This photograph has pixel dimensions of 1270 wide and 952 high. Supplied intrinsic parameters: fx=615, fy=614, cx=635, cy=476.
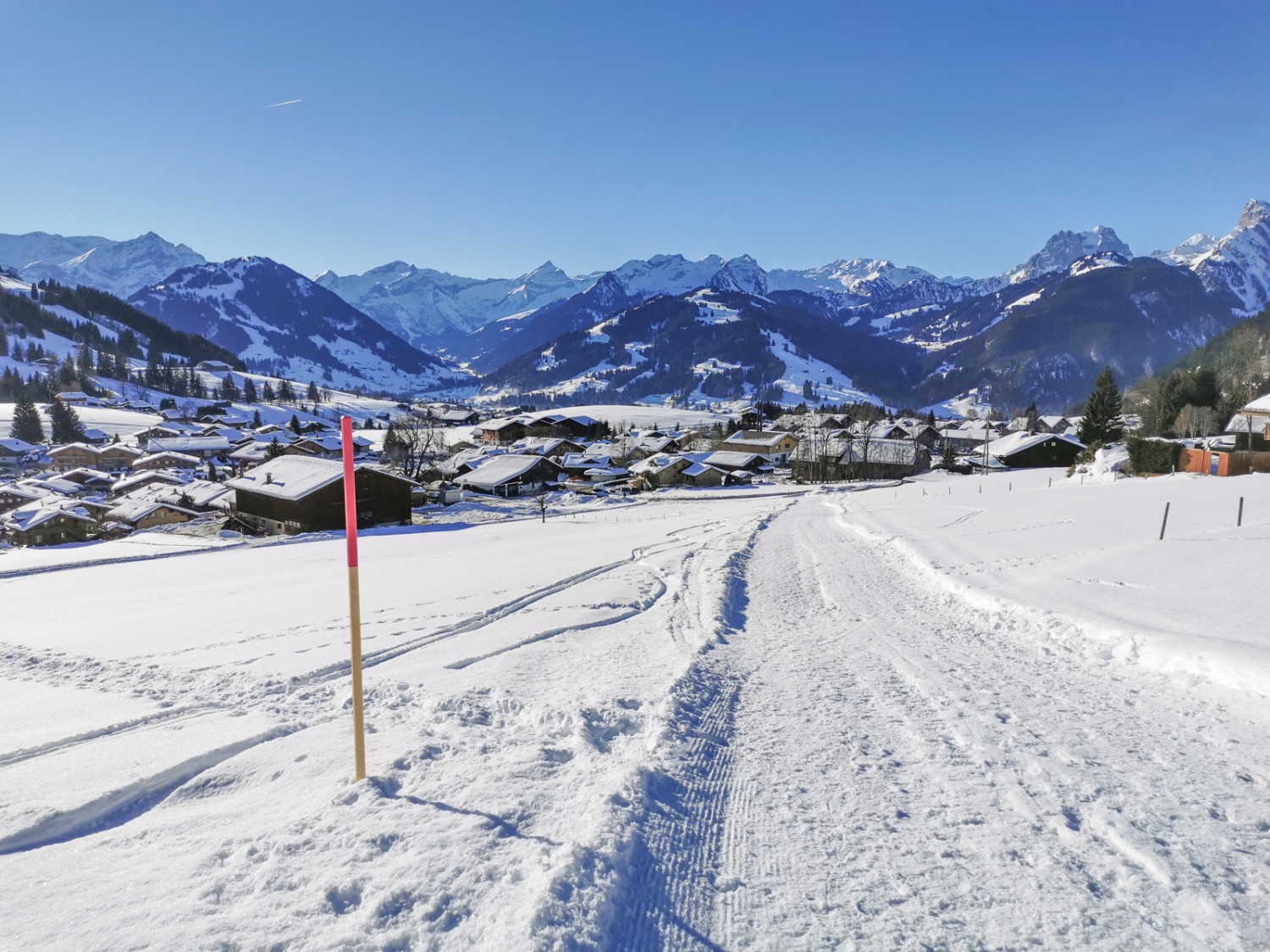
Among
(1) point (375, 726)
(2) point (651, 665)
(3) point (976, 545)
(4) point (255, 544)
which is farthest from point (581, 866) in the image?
(4) point (255, 544)

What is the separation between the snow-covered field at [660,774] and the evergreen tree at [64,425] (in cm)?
13393

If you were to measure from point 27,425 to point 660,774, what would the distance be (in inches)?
5811

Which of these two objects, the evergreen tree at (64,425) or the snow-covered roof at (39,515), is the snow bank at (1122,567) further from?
the evergreen tree at (64,425)

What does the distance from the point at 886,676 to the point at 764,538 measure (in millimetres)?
14505

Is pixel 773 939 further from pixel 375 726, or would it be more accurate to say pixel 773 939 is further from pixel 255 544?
pixel 255 544

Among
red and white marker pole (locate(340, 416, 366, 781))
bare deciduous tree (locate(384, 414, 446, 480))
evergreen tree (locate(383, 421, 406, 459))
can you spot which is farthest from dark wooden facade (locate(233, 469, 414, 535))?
evergreen tree (locate(383, 421, 406, 459))

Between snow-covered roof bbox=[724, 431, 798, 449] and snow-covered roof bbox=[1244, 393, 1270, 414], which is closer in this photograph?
snow-covered roof bbox=[1244, 393, 1270, 414]

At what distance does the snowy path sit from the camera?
143 inches

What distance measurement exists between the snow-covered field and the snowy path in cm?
3

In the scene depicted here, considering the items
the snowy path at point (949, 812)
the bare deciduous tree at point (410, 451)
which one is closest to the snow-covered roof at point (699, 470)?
the bare deciduous tree at point (410, 451)

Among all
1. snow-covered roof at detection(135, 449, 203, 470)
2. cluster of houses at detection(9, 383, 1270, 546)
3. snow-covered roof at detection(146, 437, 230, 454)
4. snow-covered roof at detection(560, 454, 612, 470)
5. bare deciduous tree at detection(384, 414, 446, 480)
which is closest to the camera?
cluster of houses at detection(9, 383, 1270, 546)

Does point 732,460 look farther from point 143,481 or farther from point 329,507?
point 143,481

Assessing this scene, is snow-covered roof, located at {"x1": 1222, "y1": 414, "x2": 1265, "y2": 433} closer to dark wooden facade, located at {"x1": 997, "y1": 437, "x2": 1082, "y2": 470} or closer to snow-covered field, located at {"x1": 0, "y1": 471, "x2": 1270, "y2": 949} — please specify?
dark wooden facade, located at {"x1": 997, "y1": 437, "x2": 1082, "y2": 470}

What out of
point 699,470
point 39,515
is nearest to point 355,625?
point 39,515
